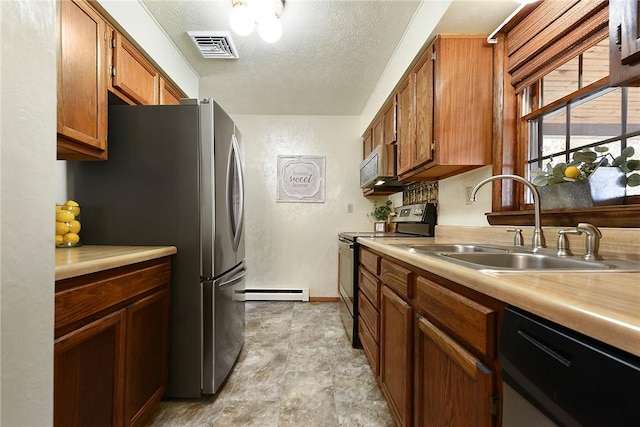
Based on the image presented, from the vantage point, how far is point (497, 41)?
1658 mm

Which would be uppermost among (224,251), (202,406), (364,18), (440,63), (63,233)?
(364,18)

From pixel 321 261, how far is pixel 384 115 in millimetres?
1920

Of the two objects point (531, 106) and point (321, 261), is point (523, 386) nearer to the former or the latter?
point (531, 106)

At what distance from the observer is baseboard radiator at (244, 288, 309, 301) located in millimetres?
3682

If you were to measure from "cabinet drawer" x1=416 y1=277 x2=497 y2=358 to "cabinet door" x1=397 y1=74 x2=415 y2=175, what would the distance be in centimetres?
128

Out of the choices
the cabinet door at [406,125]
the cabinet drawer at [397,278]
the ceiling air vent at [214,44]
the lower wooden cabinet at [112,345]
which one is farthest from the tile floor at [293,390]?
the ceiling air vent at [214,44]

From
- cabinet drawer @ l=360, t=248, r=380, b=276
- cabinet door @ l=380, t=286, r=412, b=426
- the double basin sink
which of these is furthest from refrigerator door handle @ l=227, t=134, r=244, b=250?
the double basin sink

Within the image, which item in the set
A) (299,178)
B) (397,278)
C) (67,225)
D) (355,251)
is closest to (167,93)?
(67,225)

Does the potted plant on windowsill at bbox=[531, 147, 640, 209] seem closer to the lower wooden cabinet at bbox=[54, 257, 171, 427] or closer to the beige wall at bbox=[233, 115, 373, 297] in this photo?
the lower wooden cabinet at bbox=[54, 257, 171, 427]

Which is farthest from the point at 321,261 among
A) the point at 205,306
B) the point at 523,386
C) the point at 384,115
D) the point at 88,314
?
the point at 523,386

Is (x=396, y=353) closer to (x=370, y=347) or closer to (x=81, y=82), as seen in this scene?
(x=370, y=347)

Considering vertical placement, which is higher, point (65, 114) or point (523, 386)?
point (65, 114)

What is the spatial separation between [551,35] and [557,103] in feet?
1.00

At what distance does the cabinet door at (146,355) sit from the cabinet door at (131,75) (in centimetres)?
122
